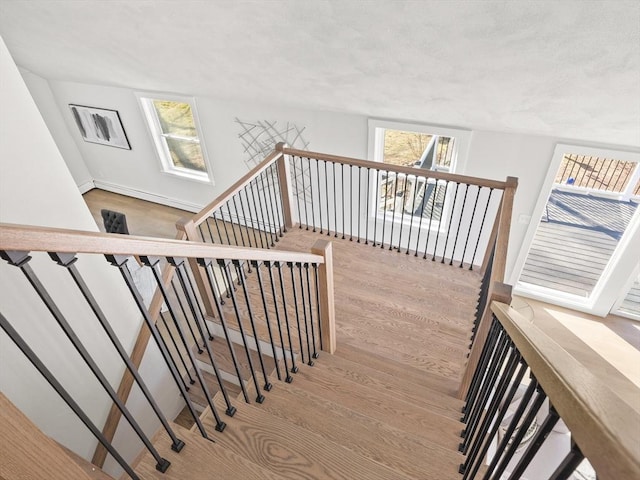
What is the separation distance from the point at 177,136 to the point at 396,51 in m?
4.53

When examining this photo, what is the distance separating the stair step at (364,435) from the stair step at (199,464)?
1.39 feet

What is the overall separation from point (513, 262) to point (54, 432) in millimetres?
4669

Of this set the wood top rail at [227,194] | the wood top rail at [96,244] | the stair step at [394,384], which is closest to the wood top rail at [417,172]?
the wood top rail at [227,194]

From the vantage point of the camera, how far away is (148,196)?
23.7 feet

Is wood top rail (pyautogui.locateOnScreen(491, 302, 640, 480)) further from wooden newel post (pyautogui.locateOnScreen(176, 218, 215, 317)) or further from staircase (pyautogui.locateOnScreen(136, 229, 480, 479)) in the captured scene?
wooden newel post (pyautogui.locateOnScreen(176, 218, 215, 317))

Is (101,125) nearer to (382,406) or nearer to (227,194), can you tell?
(227,194)


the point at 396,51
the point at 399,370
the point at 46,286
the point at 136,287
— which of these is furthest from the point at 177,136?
the point at 136,287

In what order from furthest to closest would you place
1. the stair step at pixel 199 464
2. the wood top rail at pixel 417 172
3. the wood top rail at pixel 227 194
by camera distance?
the wood top rail at pixel 417 172
the wood top rail at pixel 227 194
the stair step at pixel 199 464

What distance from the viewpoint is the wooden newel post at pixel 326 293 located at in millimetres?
1992

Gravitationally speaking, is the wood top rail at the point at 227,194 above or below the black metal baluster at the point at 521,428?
below

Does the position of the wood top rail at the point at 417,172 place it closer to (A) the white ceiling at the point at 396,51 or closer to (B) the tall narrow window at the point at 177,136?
(A) the white ceiling at the point at 396,51

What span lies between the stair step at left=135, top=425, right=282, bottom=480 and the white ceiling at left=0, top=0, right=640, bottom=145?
8.16ft

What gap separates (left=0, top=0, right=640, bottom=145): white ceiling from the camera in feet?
7.14

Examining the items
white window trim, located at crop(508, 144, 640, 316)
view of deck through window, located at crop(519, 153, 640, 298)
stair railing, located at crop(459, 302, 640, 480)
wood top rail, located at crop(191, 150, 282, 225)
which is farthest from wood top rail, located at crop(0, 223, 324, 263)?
Result: view of deck through window, located at crop(519, 153, 640, 298)
